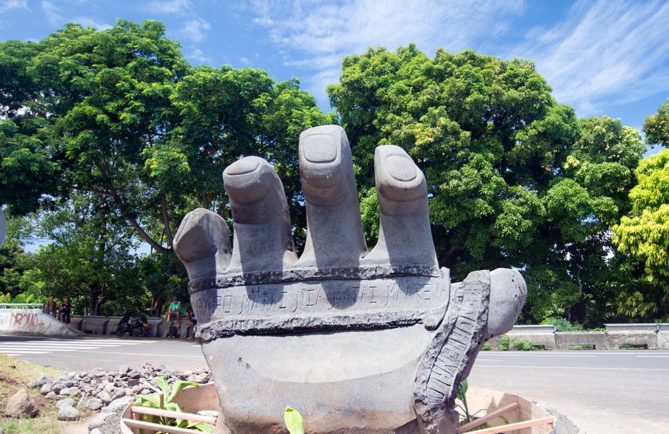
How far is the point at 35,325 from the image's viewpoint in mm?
15758

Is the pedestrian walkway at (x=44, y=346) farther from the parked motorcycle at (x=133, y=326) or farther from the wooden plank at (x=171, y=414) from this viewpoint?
the wooden plank at (x=171, y=414)

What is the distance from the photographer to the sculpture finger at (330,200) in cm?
314

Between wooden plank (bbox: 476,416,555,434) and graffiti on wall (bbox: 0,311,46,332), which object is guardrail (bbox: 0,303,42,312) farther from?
wooden plank (bbox: 476,416,555,434)

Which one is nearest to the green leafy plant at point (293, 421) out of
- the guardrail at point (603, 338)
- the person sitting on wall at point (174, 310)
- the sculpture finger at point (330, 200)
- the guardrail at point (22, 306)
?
the sculpture finger at point (330, 200)

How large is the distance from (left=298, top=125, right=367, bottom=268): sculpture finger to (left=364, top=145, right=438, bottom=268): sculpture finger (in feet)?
0.54

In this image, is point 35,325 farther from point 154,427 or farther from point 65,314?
point 154,427

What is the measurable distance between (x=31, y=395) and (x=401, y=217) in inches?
186

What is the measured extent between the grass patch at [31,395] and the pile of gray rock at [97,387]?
116 mm

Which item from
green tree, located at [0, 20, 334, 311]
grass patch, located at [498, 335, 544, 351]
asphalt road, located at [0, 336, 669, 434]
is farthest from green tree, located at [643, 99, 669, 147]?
green tree, located at [0, 20, 334, 311]

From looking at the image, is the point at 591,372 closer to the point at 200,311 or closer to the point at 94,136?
the point at 200,311

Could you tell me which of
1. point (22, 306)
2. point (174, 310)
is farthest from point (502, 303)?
point (22, 306)


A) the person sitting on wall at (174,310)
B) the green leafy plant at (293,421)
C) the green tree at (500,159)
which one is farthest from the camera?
the person sitting on wall at (174,310)

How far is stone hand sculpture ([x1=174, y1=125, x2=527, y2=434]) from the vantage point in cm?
297

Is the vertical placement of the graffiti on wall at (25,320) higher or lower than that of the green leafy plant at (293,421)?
higher
